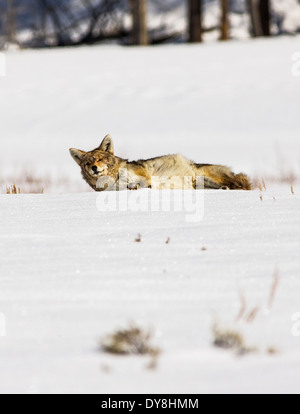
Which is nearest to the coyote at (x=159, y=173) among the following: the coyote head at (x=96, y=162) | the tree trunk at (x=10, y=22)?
the coyote head at (x=96, y=162)

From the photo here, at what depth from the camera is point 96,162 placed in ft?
21.4

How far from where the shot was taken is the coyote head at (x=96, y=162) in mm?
6531

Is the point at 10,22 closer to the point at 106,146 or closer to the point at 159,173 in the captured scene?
the point at 106,146

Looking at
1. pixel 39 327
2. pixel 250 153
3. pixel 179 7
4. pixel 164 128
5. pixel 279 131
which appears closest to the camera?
pixel 39 327

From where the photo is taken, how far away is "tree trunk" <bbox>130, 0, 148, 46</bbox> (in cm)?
2427

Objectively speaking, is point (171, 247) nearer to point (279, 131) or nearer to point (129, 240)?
point (129, 240)

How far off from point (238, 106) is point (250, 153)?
403 centimetres

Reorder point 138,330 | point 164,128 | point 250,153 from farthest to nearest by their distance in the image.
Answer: point 164,128
point 250,153
point 138,330

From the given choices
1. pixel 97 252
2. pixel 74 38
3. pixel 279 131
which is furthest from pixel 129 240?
pixel 74 38

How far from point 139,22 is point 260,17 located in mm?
4860

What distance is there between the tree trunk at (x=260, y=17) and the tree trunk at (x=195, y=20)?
1.97 metres

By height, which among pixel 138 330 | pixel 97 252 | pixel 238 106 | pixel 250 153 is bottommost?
pixel 138 330

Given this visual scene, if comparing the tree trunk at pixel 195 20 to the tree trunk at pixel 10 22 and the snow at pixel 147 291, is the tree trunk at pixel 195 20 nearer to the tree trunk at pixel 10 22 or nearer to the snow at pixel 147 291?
the tree trunk at pixel 10 22

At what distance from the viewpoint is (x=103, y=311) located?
10.6 feet
